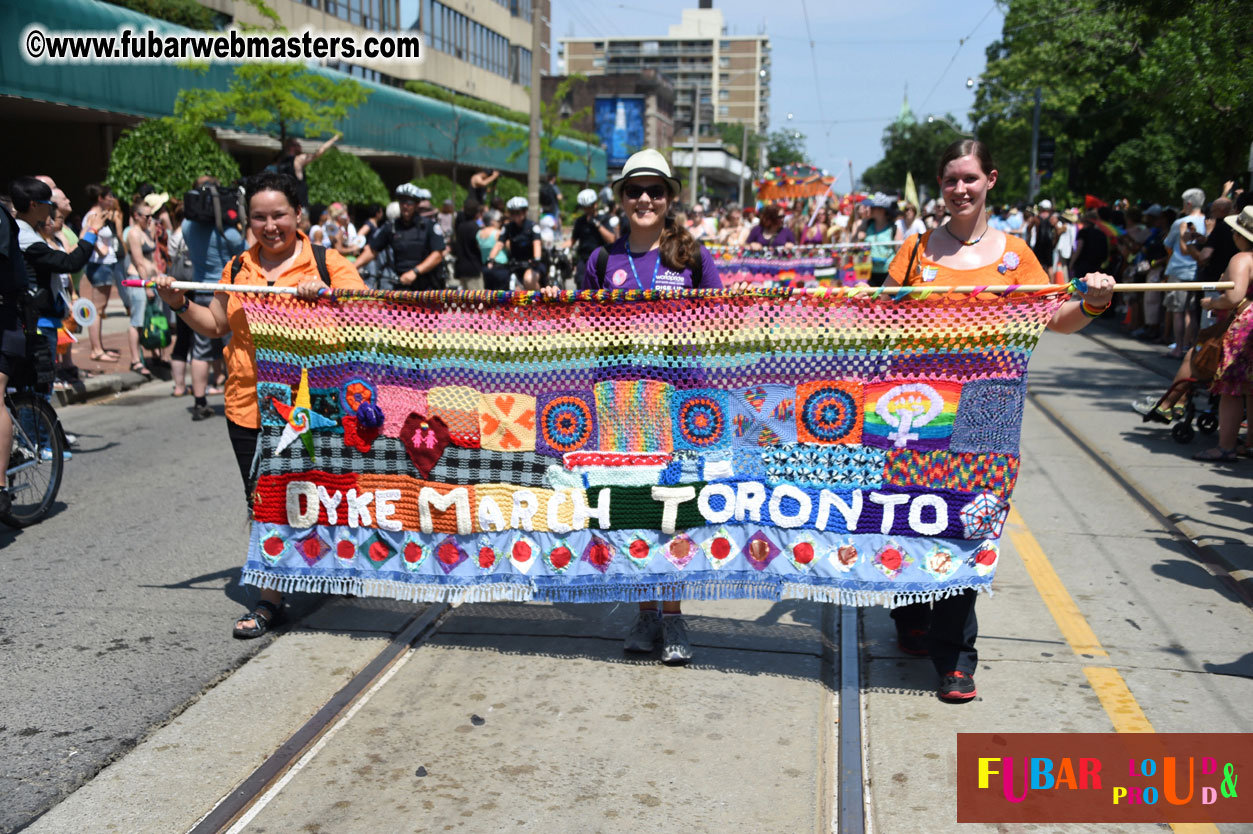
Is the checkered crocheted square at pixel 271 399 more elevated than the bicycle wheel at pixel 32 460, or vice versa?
the checkered crocheted square at pixel 271 399

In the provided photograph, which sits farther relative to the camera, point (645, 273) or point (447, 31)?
point (447, 31)

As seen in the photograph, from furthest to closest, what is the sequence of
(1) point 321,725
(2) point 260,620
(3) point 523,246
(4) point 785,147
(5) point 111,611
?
1. (4) point 785,147
2. (3) point 523,246
3. (5) point 111,611
4. (2) point 260,620
5. (1) point 321,725

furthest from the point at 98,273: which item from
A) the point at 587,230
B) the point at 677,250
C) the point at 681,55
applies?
the point at 681,55

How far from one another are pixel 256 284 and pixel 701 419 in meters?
2.12

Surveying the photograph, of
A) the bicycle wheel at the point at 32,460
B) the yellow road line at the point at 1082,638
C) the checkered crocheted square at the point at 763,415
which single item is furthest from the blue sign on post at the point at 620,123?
the checkered crocheted square at the point at 763,415

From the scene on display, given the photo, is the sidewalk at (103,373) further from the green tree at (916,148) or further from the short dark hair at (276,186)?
the green tree at (916,148)

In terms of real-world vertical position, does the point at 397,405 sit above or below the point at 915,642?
above

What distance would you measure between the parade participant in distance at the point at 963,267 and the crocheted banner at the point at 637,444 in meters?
0.14

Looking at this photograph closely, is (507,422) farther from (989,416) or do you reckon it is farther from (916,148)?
(916,148)

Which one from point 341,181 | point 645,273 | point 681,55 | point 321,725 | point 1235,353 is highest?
point 681,55

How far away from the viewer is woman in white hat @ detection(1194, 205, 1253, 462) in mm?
6859

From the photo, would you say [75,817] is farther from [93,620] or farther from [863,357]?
[863,357]

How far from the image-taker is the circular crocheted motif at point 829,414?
4.21m

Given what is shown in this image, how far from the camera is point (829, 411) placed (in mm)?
4219
